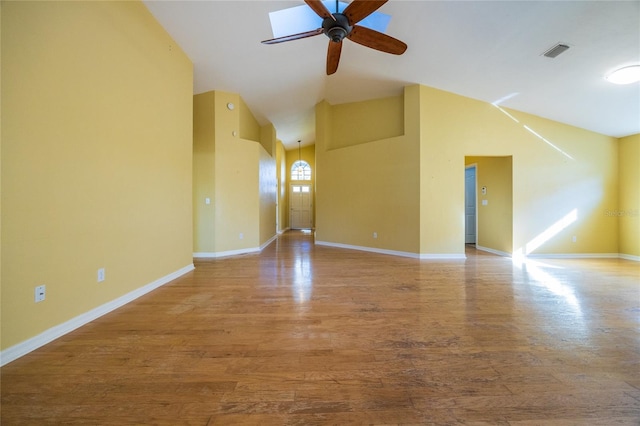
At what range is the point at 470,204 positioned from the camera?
6395 mm

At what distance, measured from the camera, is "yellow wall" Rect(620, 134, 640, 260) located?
4559mm

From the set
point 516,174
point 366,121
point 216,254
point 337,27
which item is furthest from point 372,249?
point 337,27

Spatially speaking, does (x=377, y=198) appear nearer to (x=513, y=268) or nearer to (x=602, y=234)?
(x=513, y=268)

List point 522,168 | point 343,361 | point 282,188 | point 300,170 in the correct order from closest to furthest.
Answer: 1. point 343,361
2. point 522,168
3. point 282,188
4. point 300,170

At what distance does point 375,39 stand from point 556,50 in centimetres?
233

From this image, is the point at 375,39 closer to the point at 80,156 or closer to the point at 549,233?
the point at 80,156

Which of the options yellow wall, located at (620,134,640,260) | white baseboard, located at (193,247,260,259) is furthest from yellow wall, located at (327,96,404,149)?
yellow wall, located at (620,134,640,260)

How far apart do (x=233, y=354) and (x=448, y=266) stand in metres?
3.71

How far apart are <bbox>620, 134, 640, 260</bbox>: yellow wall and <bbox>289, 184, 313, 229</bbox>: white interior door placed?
29.2 feet

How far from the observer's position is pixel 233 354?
158 centimetres

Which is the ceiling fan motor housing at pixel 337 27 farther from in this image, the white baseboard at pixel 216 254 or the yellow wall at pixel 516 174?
the white baseboard at pixel 216 254

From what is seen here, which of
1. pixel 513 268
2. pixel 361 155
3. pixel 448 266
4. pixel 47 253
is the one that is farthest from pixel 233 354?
pixel 361 155

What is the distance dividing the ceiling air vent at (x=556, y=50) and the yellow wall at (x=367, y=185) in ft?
6.45

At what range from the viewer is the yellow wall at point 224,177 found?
4.70 metres
